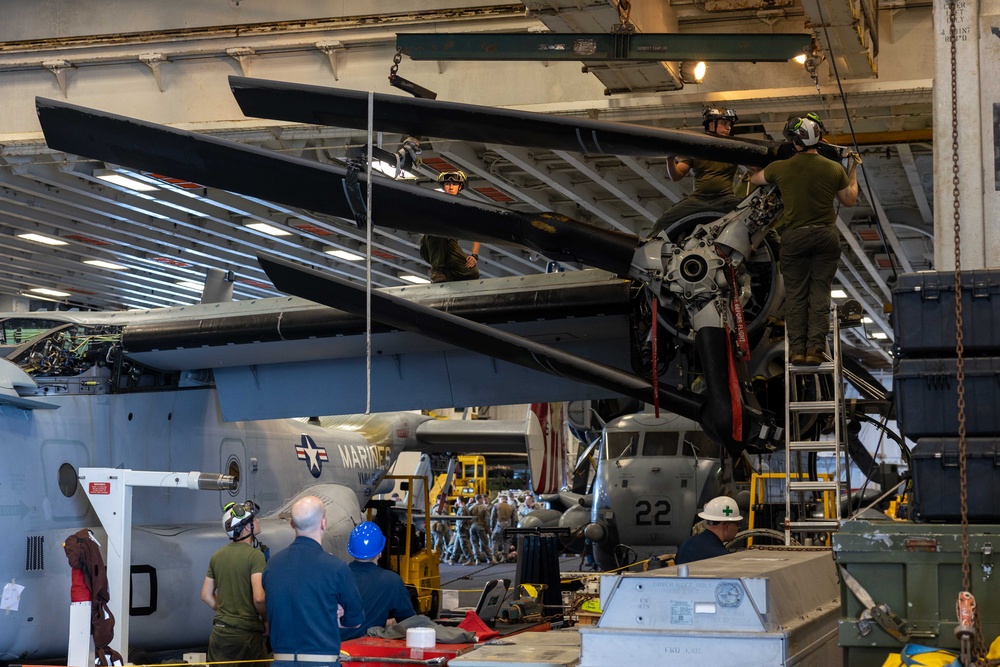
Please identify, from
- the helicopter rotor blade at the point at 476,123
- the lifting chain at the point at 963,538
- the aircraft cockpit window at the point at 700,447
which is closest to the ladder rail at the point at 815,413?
the helicopter rotor blade at the point at 476,123

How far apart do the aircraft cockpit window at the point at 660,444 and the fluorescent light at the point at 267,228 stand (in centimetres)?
667

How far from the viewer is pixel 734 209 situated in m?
8.14

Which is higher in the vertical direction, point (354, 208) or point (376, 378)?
point (354, 208)

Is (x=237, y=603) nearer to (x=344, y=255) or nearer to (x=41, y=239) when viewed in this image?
(x=344, y=255)

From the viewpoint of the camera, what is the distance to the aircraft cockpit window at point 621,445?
15.5 meters

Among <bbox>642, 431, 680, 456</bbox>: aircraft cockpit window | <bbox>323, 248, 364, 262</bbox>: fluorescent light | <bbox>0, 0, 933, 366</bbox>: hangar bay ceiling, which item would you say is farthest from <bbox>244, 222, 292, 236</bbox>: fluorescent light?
<bbox>642, 431, 680, 456</bbox>: aircraft cockpit window

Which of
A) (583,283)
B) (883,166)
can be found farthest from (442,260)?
(883,166)

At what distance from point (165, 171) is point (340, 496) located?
630cm

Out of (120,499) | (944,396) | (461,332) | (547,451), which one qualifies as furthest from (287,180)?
(547,451)

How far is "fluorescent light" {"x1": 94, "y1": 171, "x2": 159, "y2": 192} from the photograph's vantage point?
45.1 feet

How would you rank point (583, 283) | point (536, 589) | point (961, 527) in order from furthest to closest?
point (536, 589) → point (583, 283) → point (961, 527)

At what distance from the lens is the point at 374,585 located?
734cm

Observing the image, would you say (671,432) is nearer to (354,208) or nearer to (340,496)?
(340,496)

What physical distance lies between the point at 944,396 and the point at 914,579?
3.08 feet
